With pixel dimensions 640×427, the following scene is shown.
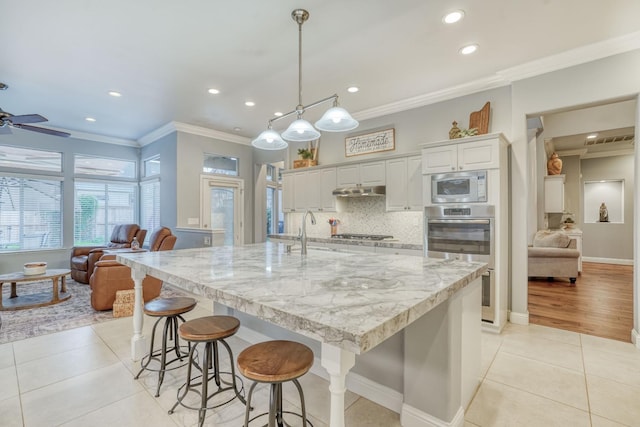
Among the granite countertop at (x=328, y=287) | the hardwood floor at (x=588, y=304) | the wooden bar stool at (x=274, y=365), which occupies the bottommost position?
the hardwood floor at (x=588, y=304)

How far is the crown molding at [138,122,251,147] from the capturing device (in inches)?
222

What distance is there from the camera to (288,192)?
571cm

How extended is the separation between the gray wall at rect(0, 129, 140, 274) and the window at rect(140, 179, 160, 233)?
980 millimetres

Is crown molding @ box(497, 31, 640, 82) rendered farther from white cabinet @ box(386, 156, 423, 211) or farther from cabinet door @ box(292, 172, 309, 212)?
cabinet door @ box(292, 172, 309, 212)

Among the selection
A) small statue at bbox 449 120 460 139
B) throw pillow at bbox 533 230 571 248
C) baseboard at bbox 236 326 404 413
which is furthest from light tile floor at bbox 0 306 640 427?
throw pillow at bbox 533 230 571 248

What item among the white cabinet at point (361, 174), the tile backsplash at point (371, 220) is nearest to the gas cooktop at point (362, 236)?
the tile backsplash at point (371, 220)

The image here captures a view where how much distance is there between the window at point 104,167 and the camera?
21.0 ft

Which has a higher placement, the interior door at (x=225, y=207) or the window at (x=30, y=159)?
the window at (x=30, y=159)

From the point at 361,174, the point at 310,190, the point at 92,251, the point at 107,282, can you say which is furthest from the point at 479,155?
the point at 92,251

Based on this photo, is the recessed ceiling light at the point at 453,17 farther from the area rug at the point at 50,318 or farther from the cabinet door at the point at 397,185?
the area rug at the point at 50,318

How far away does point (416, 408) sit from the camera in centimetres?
168

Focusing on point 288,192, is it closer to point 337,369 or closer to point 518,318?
point 518,318

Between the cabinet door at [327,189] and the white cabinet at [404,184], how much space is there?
101cm

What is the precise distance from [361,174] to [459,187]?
5.21 feet
